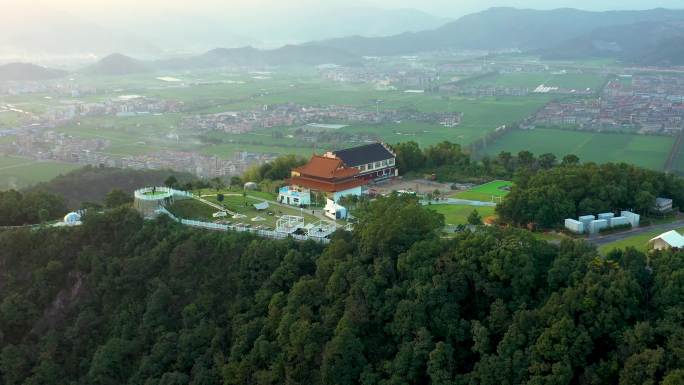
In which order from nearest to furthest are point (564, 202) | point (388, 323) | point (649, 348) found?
1. point (649, 348)
2. point (388, 323)
3. point (564, 202)

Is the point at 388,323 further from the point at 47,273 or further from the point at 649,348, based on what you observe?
the point at 47,273

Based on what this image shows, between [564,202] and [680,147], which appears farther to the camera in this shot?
[680,147]

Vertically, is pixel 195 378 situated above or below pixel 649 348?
below

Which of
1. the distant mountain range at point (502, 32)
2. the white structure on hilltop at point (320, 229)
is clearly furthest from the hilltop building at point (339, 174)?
the distant mountain range at point (502, 32)

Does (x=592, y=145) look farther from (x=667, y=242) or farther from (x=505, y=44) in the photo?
(x=505, y=44)

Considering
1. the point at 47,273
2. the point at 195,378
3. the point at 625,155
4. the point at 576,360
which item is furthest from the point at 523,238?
the point at 625,155

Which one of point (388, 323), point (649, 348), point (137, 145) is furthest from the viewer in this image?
point (137, 145)

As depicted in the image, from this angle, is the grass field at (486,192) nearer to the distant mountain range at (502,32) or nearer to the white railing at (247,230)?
the white railing at (247,230)
